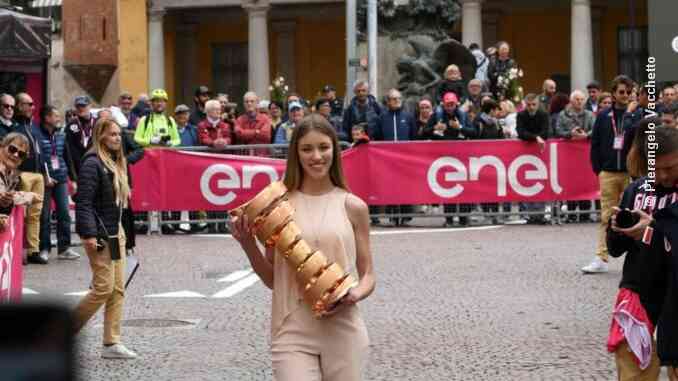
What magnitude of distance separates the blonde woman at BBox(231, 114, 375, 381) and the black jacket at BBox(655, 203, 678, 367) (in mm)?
1071

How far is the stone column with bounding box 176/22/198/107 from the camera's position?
61594mm

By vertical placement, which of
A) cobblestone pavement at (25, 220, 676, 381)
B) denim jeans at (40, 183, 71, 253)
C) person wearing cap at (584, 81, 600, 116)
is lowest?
cobblestone pavement at (25, 220, 676, 381)

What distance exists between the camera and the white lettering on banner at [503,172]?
61.6ft

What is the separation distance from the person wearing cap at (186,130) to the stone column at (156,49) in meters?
38.3

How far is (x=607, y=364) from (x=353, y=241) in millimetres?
3949

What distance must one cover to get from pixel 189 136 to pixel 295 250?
50.8 feet

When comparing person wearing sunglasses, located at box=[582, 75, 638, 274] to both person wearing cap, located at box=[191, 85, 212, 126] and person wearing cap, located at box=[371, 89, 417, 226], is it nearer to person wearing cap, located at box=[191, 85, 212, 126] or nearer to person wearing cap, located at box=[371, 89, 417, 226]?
person wearing cap, located at box=[371, 89, 417, 226]

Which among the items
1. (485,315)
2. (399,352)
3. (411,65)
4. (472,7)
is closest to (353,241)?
(399,352)

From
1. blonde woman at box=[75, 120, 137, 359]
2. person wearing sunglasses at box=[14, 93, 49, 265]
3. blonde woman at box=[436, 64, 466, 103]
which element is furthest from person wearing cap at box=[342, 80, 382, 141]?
blonde woman at box=[75, 120, 137, 359]

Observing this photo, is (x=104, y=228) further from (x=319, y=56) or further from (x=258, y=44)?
(x=319, y=56)

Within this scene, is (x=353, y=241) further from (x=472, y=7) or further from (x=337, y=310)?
(x=472, y=7)

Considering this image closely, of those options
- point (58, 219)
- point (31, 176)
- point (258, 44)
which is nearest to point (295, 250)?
point (31, 176)

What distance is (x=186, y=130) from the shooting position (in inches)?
771

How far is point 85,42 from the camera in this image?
47.6 feet
